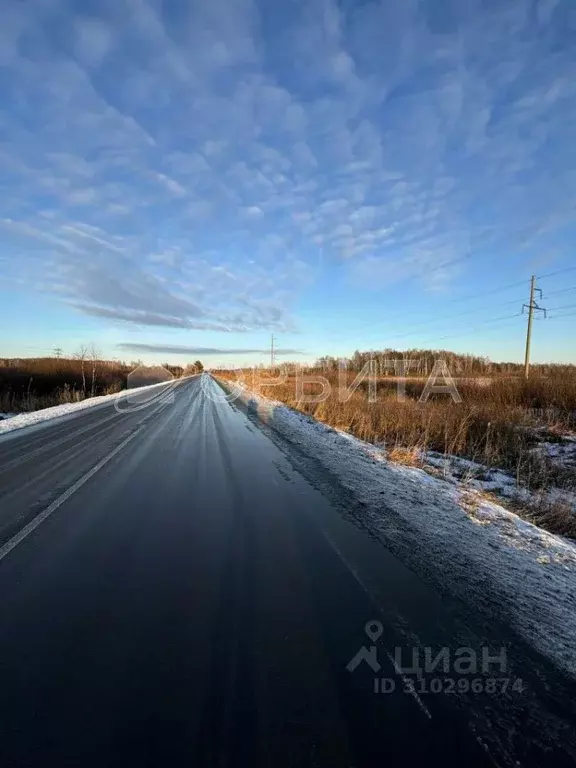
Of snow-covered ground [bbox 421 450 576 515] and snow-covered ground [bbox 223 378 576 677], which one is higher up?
snow-covered ground [bbox 223 378 576 677]

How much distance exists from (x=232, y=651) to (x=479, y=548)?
313 centimetres

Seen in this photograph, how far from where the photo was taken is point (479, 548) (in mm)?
4551

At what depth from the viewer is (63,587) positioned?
338cm

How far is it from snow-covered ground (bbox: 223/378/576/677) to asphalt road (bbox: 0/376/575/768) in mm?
326

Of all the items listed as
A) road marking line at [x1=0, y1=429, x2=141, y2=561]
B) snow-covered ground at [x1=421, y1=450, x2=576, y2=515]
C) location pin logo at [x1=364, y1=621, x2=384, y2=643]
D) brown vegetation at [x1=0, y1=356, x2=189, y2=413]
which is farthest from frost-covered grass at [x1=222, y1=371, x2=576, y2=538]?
brown vegetation at [x1=0, y1=356, x2=189, y2=413]

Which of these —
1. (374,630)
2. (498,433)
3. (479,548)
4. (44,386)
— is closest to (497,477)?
(498,433)

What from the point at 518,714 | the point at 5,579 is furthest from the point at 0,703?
the point at 518,714

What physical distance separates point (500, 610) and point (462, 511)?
2726 millimetres

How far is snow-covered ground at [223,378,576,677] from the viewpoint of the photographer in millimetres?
3240

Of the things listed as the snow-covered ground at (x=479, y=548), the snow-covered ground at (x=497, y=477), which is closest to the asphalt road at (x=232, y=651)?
the snow-covered ground at (x=479, y=548)

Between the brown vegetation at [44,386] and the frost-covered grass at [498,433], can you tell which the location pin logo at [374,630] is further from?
the brown vegetation at [44,386]

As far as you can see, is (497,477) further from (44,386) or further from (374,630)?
(44,386)

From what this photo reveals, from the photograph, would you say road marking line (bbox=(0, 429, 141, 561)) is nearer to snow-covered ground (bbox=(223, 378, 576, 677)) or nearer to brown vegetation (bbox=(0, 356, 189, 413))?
snow-covered ground (bbox=(223, 378, 576, 677))

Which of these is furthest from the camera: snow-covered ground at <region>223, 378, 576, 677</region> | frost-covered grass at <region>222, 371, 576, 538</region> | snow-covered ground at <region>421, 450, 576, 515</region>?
frost-covered grass at <region>222, 371, 576, 538</region>
